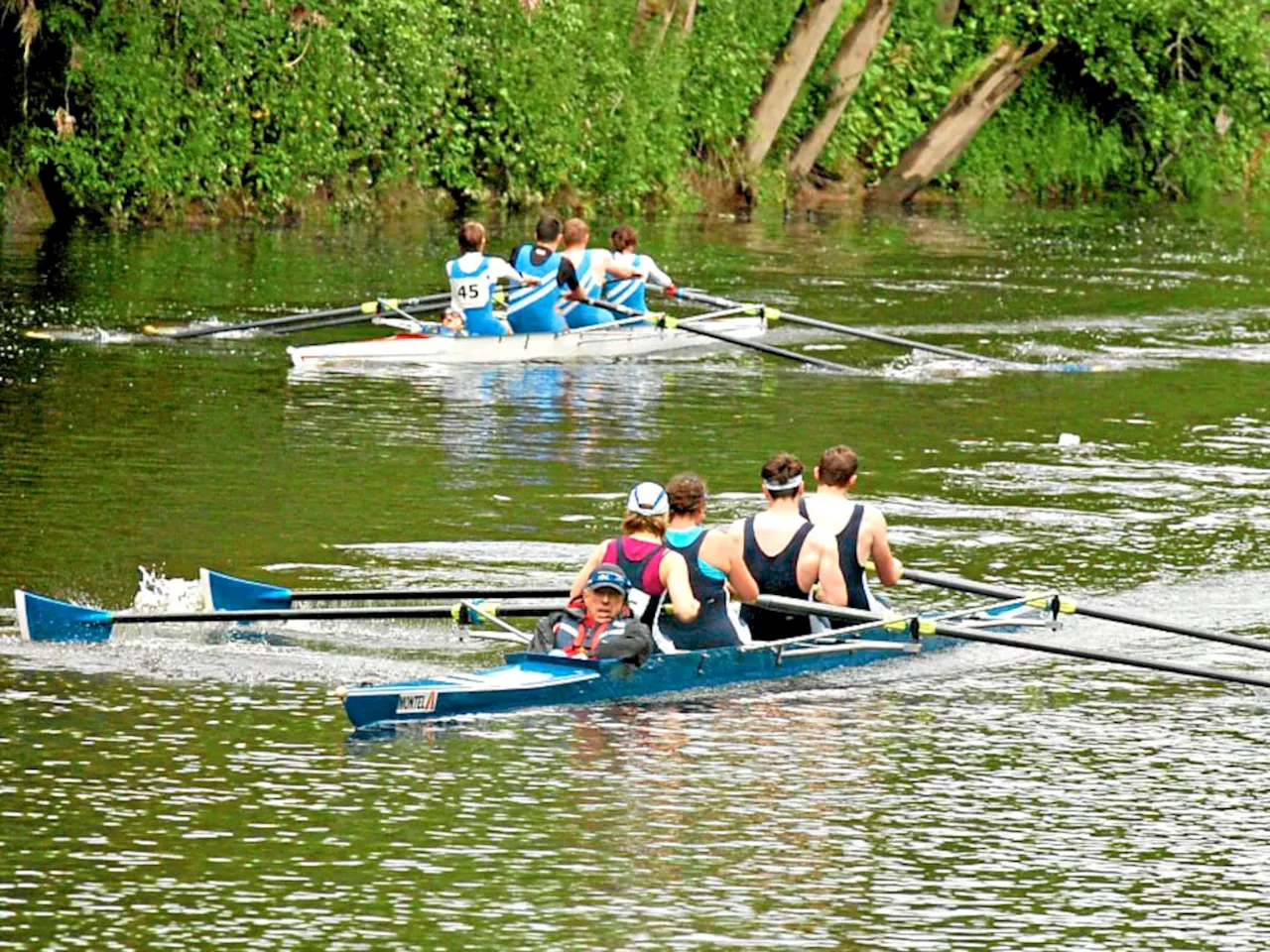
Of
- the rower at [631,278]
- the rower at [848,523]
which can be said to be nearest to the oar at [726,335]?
the rower at [631,278]

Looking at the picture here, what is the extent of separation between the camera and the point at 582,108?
4550cm

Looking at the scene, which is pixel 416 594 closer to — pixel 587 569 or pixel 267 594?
pixel 267 594

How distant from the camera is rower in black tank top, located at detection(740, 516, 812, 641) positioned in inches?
540

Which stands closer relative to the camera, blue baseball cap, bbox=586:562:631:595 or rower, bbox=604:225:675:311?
blue baseball cap, bbox=586:562:631:595

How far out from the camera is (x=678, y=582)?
42.7 ft

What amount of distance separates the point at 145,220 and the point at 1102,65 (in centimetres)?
2413

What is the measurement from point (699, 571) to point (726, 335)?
46.0 feet

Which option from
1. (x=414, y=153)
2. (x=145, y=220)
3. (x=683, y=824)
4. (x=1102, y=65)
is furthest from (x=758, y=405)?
(x=1102, y=65)

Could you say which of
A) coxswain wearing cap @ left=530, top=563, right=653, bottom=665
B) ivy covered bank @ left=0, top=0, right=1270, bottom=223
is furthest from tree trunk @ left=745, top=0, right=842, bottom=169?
coxswain wearing cap @ left=530, top=563, right=653, bottom=665

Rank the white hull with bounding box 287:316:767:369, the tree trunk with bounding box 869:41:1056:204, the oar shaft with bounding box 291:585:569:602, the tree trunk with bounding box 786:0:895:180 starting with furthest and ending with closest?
the tree trunk with bounding box 869:41:1056:204 → the tree trunk with bounding box 786:0:895:180 → the white hull with bounding box 287:316:767:369 → the oar shaft with bounding box 291:585:569:602

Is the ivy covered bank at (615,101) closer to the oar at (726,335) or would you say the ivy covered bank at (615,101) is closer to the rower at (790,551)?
the oar at (726,335)

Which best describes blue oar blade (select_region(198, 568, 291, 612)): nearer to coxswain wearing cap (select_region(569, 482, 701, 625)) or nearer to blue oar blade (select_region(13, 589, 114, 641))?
blue oar blade (select_region(13, 589, 114, 641))

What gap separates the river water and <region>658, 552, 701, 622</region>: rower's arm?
476mm

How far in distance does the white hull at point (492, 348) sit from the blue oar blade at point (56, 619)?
1171 cm
